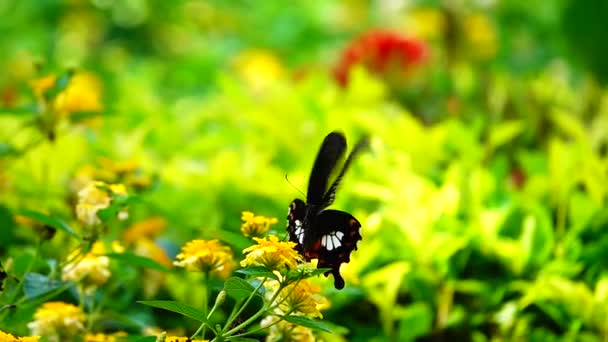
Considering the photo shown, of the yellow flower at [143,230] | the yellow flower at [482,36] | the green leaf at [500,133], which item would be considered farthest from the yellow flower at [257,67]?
the yellow flower at [143,230]

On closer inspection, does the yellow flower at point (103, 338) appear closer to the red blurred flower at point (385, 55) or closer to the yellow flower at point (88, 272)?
the yellow flower at point (88, 272)

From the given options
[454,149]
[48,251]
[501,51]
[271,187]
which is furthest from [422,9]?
[48,251]

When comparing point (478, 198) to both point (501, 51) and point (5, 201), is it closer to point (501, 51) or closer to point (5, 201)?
point (5, 201)

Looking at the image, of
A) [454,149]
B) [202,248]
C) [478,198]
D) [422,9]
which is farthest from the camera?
[422,9]

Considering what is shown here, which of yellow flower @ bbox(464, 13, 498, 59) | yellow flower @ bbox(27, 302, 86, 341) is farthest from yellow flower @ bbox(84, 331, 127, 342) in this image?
yellow flower @ bbox(464, 13, 498, 59)

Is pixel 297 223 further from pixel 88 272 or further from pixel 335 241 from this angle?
pixel 88 272

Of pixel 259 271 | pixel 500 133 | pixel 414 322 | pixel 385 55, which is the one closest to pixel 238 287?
pixel 259 271

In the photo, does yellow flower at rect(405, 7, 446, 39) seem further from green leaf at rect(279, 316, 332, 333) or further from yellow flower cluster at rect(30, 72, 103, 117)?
green leaf at rect(279, 316, 332, 333)
